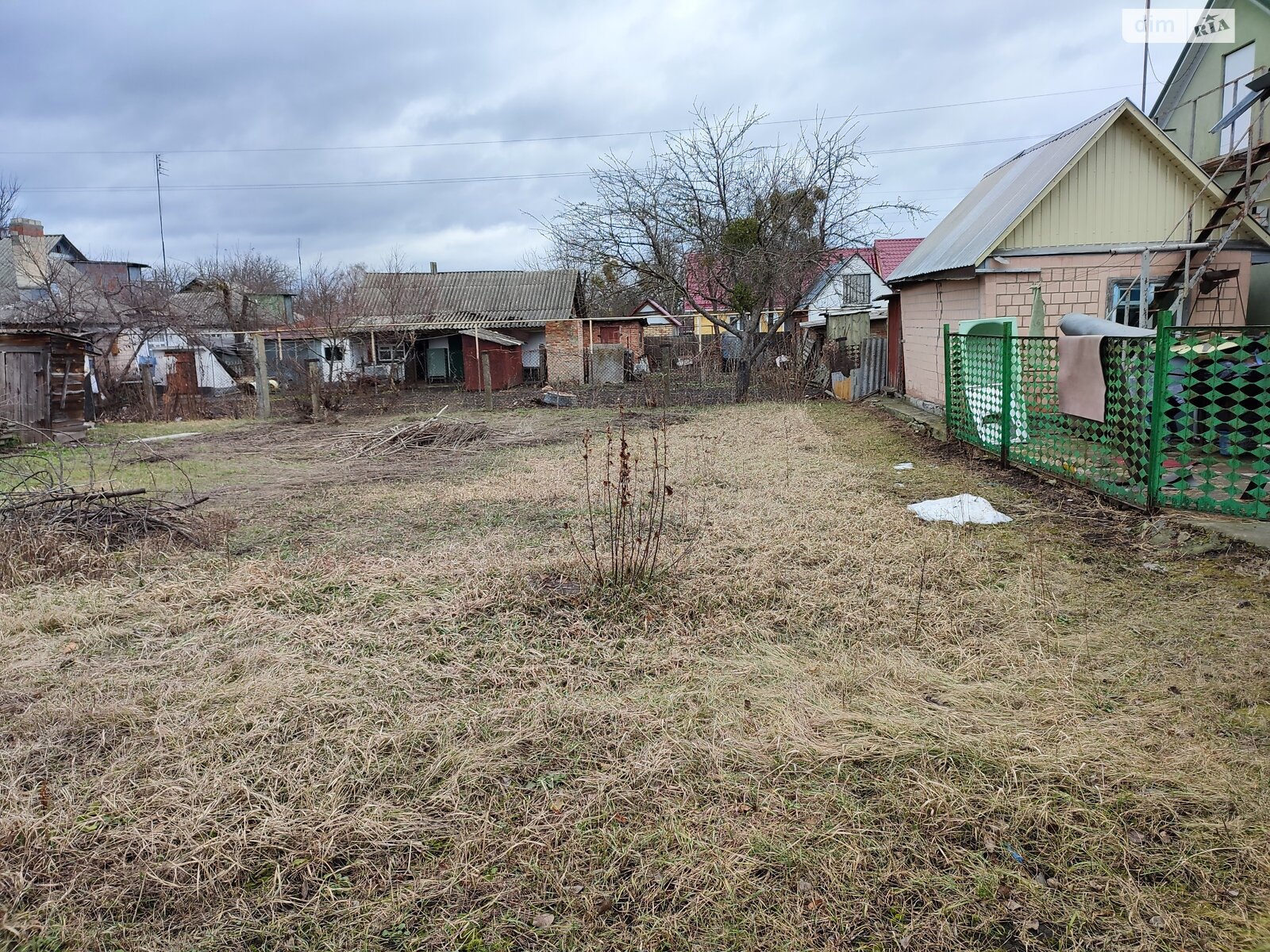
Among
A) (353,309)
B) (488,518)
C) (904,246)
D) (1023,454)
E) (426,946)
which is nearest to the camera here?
(426,946)

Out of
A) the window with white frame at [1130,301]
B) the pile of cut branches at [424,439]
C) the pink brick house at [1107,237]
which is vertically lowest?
the pile of cut branches at [424,439]

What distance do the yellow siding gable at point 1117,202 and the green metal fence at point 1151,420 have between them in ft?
10.9

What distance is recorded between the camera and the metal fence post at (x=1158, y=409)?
6.00 m

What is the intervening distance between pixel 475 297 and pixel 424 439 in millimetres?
19191

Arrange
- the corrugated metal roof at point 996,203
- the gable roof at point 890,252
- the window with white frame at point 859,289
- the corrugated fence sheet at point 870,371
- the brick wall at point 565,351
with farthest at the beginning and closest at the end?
the window with white frame at point 859,289 < the gable roof at point 890,252 < the brick wall at point 565,351 < the corrugated fence sheet at point 870,371 < the corrugated metal roof at point 996,203

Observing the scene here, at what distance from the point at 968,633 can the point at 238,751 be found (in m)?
3.59

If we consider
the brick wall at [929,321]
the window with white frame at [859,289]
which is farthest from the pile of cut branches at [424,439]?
the window with white frame at [859,289]

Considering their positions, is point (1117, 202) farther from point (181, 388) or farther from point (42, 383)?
point (181, 388)

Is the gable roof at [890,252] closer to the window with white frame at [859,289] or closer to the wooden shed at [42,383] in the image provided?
the window with white frame at [859,289]

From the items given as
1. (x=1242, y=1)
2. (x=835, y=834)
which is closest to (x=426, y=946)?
(x=835, y=834)

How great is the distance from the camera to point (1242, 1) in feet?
53.8

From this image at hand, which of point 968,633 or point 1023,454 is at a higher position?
point 1023,454

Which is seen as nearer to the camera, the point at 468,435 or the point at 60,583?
the point at 60,583

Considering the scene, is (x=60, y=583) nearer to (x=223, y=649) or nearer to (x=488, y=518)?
(x=223, y=649)
